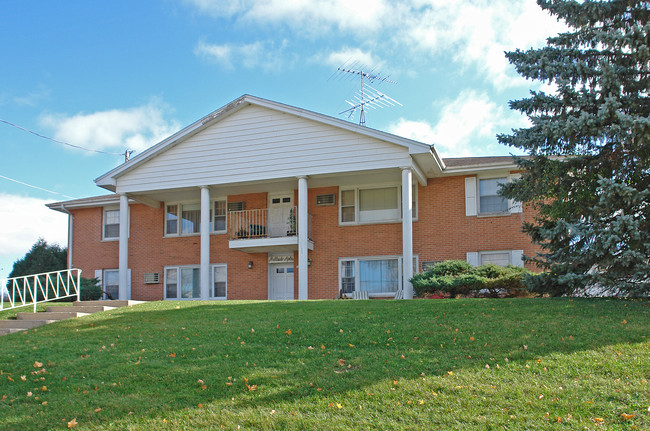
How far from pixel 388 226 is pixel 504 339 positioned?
10880 millimetres

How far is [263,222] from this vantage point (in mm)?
20562

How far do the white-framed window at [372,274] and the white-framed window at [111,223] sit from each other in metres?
9.60

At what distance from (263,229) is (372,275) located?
414cm

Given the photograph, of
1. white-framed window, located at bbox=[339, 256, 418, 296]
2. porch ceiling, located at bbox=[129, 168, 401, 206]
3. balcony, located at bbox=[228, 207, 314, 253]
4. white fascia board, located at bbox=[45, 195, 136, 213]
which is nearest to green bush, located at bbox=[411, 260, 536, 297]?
white-framed window, located at bbox=[339, 256, 418, 296]

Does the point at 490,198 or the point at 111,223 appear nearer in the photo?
the point at 490,198

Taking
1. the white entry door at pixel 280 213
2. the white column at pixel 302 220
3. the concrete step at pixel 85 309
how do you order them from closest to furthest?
the concrete step at pixel 85 309, the white column at pixel 302 220, the white entry door at pixel 280 213

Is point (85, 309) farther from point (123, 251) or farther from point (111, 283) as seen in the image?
point (111, 283)

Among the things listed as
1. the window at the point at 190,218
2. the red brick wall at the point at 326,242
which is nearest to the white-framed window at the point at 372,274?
the red brick wall at the point at 326,242

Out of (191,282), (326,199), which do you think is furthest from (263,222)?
(191,282)

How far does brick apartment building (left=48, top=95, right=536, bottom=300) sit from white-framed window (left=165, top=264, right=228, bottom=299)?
0.04 metres

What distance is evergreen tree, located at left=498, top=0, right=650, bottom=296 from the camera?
10.4 m

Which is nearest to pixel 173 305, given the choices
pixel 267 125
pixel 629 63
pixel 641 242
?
pixel 267 125

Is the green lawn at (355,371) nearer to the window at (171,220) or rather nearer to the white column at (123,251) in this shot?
the white column at (123,251)

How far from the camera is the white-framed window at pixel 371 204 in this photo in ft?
63.5
